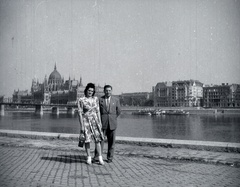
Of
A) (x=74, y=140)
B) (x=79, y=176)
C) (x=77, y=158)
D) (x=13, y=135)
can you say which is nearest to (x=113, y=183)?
(x=79, y=176)

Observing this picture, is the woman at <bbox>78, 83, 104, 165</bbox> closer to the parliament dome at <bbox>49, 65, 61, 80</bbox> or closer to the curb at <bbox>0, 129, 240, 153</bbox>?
the curb at <bbox>0, 129, 240, 153</bbox>

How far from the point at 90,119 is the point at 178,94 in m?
119

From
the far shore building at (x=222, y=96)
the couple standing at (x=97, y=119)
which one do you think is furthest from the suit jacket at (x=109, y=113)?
the far shore building at (x=222, y=96)

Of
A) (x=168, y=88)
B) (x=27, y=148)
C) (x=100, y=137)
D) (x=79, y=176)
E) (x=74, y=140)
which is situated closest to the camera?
(x=79, y=176)

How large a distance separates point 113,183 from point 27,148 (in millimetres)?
3897

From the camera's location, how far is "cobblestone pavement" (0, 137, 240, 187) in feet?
13.3

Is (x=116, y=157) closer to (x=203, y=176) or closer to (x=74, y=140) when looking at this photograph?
(x=203, y=176)

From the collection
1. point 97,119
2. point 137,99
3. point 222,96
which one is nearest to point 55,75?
point 137,99

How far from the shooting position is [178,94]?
12175 centimetres

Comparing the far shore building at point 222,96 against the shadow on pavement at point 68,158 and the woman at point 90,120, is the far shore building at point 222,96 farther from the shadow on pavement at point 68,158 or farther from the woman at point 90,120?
the woman at point 90,120

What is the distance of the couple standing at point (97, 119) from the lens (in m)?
5.45

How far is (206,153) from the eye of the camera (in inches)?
251

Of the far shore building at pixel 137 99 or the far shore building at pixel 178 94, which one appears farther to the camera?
the far shore building at pixel 137 99

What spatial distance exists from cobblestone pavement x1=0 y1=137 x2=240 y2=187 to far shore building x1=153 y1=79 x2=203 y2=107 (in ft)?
378
